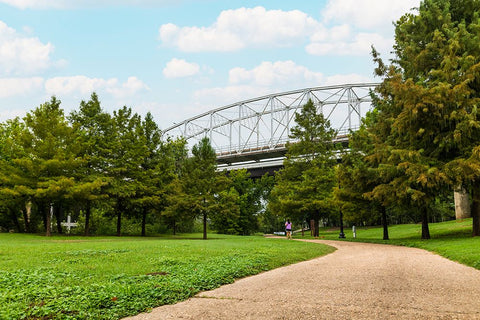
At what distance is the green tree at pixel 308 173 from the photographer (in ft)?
107

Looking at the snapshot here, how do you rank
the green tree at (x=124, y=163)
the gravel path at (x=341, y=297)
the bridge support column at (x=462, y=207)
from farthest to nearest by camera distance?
1. the bridge support column at (x=462, y=207)
2. the green tree at (x=124, y=163)
3. the gravel path at (x=341, y=297)

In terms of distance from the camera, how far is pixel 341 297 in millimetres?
6438

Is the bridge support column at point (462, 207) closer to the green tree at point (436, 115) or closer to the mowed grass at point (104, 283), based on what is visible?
the green tree at point (436, 115)

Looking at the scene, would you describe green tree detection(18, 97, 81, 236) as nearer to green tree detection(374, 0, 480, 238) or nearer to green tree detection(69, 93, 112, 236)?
green tree detection(69, 93, 112, 236)

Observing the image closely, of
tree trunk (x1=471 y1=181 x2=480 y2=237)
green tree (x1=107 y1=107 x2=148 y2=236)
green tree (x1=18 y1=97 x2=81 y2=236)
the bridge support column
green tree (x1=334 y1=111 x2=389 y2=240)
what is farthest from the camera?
the bridge support column

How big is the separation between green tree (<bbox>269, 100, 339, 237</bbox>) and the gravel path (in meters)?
23.1

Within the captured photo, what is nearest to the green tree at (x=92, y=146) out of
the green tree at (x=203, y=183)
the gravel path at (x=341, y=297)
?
the green tree at (x=203, y=183)

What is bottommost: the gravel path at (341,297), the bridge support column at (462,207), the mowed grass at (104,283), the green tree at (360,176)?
the gravel path at (341,297)

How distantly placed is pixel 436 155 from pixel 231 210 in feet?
54.8

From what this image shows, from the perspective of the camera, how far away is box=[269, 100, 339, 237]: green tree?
107 ft

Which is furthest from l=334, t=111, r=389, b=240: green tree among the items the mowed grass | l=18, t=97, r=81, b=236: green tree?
l=18, t=97, r=81, b=236: green tree

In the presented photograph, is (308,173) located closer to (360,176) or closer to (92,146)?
(360,176)

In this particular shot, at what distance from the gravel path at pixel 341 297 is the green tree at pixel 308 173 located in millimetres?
23056

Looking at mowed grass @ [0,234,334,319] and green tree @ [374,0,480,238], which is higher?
green tree @ [374,0,480,238]
